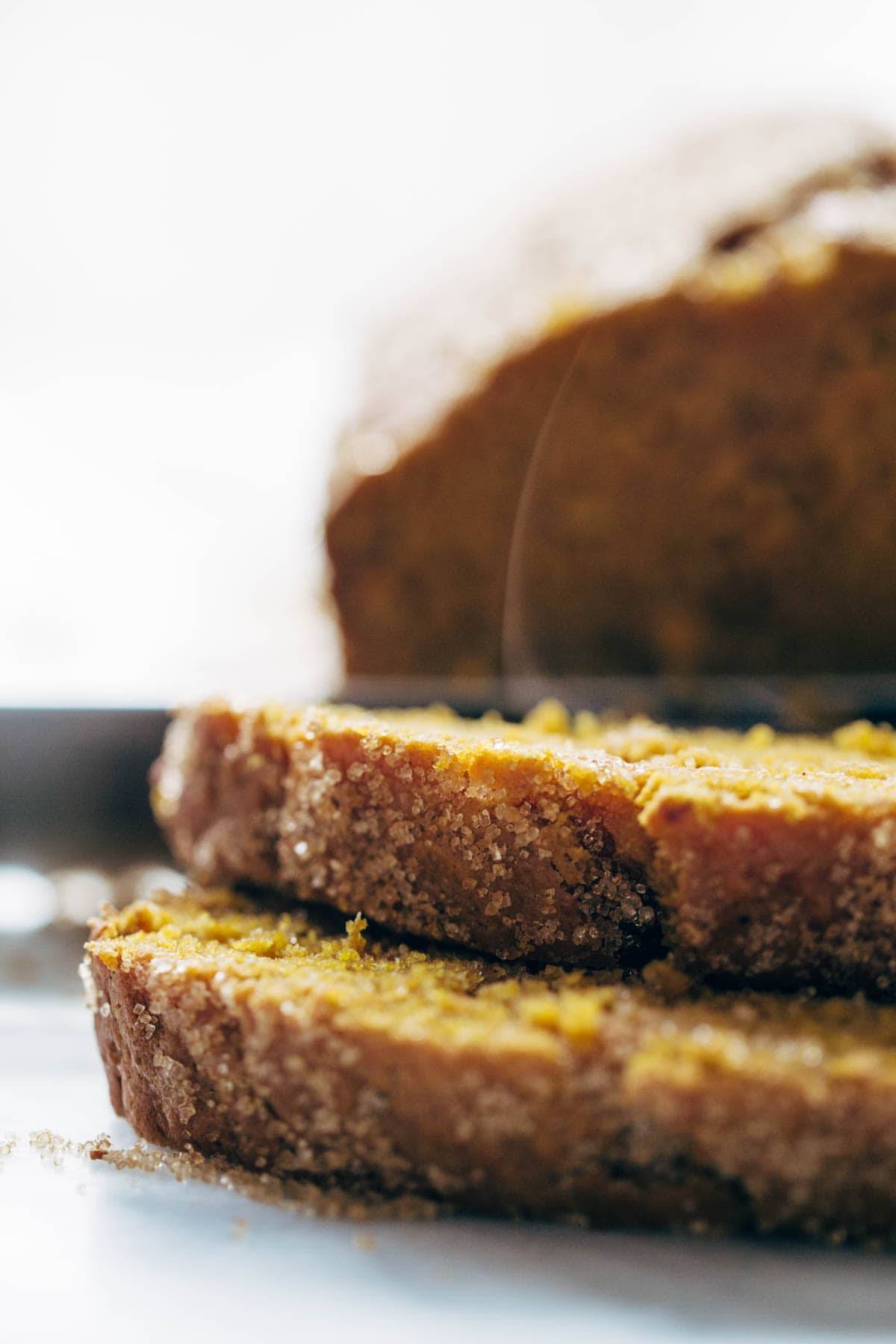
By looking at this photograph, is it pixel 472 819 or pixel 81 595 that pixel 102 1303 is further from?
A: pixel 81 595

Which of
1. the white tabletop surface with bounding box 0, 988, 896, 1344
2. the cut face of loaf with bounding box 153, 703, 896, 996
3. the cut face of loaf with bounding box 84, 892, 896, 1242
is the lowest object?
the white tabletop surface with bounding box 0, 988, 896, 1344

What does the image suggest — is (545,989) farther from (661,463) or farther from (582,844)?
(661,463)

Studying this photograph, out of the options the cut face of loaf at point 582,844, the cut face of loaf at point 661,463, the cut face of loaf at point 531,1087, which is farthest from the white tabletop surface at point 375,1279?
the cut face of loaf at point 661,463

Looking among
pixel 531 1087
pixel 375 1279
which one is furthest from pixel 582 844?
pixel 375 1279

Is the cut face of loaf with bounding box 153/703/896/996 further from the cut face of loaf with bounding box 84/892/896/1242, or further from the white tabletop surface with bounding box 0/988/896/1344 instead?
the white tabletop surface with bounding box 0/988/896/1344

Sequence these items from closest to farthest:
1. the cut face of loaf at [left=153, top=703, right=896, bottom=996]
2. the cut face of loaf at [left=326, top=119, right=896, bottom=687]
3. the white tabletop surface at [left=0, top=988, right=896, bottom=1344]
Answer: the white tabletop surface at [left=0, top=988, right=896, bottom=1344] < the cut face of loaf at [left=153, top=703, right=896, bottom=996] < the cut face of loaf at [left=326, top=119, right=896, bottom=687]

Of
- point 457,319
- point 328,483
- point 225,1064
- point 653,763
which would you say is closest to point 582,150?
point 457,319

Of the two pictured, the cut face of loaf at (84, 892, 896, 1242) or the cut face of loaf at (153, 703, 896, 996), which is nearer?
the cut face of loaf at (84, 892, 896, 1242)

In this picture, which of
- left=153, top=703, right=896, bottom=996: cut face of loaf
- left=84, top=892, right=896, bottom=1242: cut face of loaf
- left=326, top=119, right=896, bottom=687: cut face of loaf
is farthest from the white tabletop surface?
left=326, top=119, right=896, bottom=687: cut face of loaf
